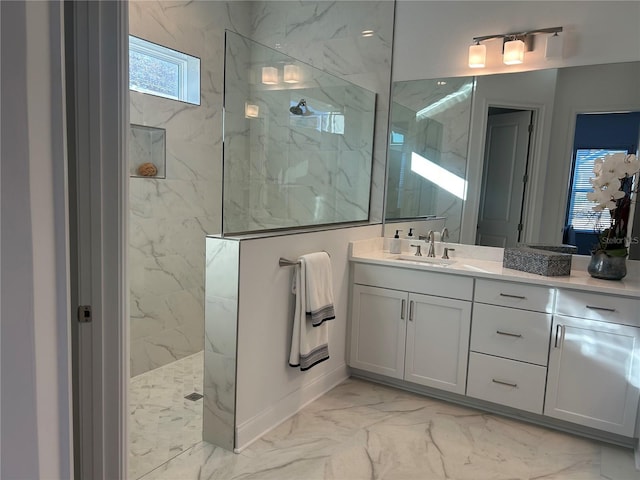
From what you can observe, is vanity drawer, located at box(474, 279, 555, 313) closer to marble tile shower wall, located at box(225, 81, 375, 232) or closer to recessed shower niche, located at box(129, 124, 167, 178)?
marble tile shower wall, located at box(225, 81, 375, 232)

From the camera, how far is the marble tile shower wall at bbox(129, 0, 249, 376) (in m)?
3.02

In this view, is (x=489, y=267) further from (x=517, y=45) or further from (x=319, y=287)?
(x=517, y=45)

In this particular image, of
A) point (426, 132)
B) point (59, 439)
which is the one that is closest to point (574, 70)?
point (426, 132)

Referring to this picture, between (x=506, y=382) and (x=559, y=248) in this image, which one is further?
(x=559, y=248)

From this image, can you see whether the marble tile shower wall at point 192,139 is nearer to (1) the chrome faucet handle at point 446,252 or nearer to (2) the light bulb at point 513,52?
(1) the chrome faucet handle at point 446,252

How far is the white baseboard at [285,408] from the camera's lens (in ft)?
7.58

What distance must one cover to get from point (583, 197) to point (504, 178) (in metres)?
0.48

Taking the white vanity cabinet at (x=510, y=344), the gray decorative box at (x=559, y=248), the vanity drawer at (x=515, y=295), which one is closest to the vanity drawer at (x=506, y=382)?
the white vanity cabinet at (x=510, y=344)

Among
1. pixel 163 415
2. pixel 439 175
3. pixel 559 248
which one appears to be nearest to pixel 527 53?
pixel 439 175

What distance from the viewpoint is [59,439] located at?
39.1 inches

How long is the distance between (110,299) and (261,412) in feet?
4.44

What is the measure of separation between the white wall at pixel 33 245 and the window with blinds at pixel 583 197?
9.14 ft

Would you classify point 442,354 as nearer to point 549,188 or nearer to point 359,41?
point 549,188

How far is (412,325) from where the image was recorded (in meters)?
2.90
